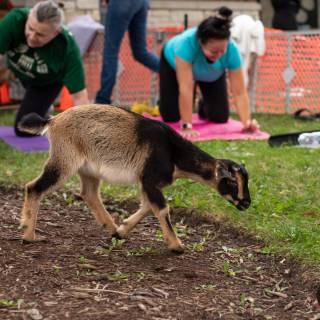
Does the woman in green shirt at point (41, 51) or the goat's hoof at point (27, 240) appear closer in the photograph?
the goat's hoof at point (27, 240)

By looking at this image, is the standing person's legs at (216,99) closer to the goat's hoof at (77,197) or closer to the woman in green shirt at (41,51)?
the woman in green shirt at (41,51)

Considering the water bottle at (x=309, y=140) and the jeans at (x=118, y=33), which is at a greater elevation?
the jeans at (x=118, y=33)

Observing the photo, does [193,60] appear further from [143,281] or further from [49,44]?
[143,281]

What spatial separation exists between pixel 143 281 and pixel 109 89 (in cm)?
574

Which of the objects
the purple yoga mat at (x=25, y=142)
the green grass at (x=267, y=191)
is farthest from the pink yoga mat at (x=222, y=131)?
the purple yoga mat at (x=25, y=142)

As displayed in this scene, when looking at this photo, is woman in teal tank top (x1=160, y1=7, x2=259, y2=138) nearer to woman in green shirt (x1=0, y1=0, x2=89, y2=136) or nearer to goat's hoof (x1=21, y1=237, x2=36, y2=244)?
woman in green shirt (x1=0, y1=0, x2=89, y2=136)

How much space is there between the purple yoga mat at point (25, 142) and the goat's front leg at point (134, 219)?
316cm

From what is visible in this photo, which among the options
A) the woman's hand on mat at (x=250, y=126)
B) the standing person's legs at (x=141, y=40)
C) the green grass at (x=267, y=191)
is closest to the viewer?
the green grass at (x=267, y=191)

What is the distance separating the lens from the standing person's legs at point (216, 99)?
891 centimetres

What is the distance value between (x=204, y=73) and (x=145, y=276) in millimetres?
4510

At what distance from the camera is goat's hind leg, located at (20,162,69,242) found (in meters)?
4.53

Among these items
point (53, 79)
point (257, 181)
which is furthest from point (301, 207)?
point (53, 79)

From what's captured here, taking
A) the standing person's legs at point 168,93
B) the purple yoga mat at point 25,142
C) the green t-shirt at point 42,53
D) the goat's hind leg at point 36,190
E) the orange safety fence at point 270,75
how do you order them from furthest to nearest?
1. the orange safety fence at point 270,75
2. the standing person's legs at point 168,93
3. the purple yoga mat at point 25,142
4. the green t-shirt at point 42,53
5. the goat's hind leg at point 36,190

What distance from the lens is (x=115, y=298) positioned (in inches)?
149
